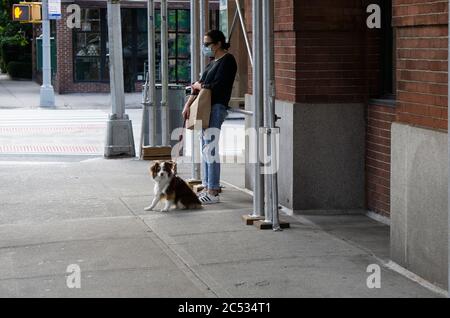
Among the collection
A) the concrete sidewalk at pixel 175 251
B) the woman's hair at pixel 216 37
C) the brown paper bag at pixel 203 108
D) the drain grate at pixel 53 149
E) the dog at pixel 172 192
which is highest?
the woman's hair at pixel 216 37

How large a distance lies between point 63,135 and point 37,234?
44.1ft

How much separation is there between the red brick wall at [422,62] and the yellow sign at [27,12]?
27544mm

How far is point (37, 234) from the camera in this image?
9633 millimetres

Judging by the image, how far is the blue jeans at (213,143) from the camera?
36.3ft

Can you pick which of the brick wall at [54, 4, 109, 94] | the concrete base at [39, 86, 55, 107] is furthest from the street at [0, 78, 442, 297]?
the brick wall at [54, 4, 109, 94]

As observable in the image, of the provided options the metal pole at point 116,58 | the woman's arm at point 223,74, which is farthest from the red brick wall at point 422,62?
the metal pole at point 116,58

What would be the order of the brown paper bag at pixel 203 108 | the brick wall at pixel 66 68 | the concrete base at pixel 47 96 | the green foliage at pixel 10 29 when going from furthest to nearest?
the green foliage at pixel 10 29 < the brick wall at pixel 66 68 < the concrete base at pixel 47 96 < the brown paper bag at pixel 203 108

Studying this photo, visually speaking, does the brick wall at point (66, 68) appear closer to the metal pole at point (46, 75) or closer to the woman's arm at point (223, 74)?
the metal pole at point (46, 75)

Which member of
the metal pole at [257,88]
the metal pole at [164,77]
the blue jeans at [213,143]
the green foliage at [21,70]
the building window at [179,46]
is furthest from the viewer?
the green foliage at [21,70]

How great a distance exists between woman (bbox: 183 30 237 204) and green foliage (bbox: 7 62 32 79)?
140 ft

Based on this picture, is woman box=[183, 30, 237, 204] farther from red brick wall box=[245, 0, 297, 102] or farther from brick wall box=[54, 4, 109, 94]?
brick wall box=[54, 4, 109, 94]

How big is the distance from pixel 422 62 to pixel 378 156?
9.08ft

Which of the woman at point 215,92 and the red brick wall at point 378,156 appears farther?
the woman at point 215,92

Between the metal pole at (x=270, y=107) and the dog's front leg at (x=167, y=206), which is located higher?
the metal pole at (x=270, y=107)
